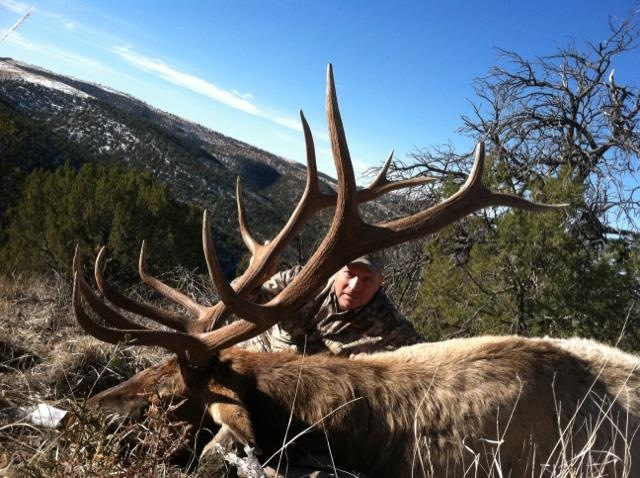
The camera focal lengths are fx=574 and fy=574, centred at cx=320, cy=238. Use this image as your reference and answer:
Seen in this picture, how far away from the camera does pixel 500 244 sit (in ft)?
21.7

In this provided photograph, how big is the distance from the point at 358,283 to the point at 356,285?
0.02m

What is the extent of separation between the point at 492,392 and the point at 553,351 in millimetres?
528

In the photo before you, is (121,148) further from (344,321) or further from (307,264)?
(307,264)

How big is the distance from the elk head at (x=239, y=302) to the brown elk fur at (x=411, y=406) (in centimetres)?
1

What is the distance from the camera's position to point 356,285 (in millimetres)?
4207

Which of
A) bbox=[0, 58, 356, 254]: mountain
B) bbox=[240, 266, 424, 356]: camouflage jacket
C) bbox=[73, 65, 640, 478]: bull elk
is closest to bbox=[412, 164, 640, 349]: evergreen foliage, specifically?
bbox=[240, 266, 424, 356]: camouflage jacket

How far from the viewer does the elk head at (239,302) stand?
2.68 meters

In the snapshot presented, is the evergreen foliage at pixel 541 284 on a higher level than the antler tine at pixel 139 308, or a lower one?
higher

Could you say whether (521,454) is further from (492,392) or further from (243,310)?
(243,310)

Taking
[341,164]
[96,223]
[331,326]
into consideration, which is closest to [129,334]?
[341,164]

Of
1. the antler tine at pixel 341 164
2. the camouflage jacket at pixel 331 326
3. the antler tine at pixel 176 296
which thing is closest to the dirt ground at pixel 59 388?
the antler tine at pixel 176 296

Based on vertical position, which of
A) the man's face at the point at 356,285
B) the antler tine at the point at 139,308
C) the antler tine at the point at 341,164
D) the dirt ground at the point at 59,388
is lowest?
the dirt ground at the point at 59,388

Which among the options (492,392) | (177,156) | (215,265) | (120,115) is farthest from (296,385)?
(120,115)

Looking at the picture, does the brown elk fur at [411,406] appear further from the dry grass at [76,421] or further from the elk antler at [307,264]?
the elk antler at [307,264]
